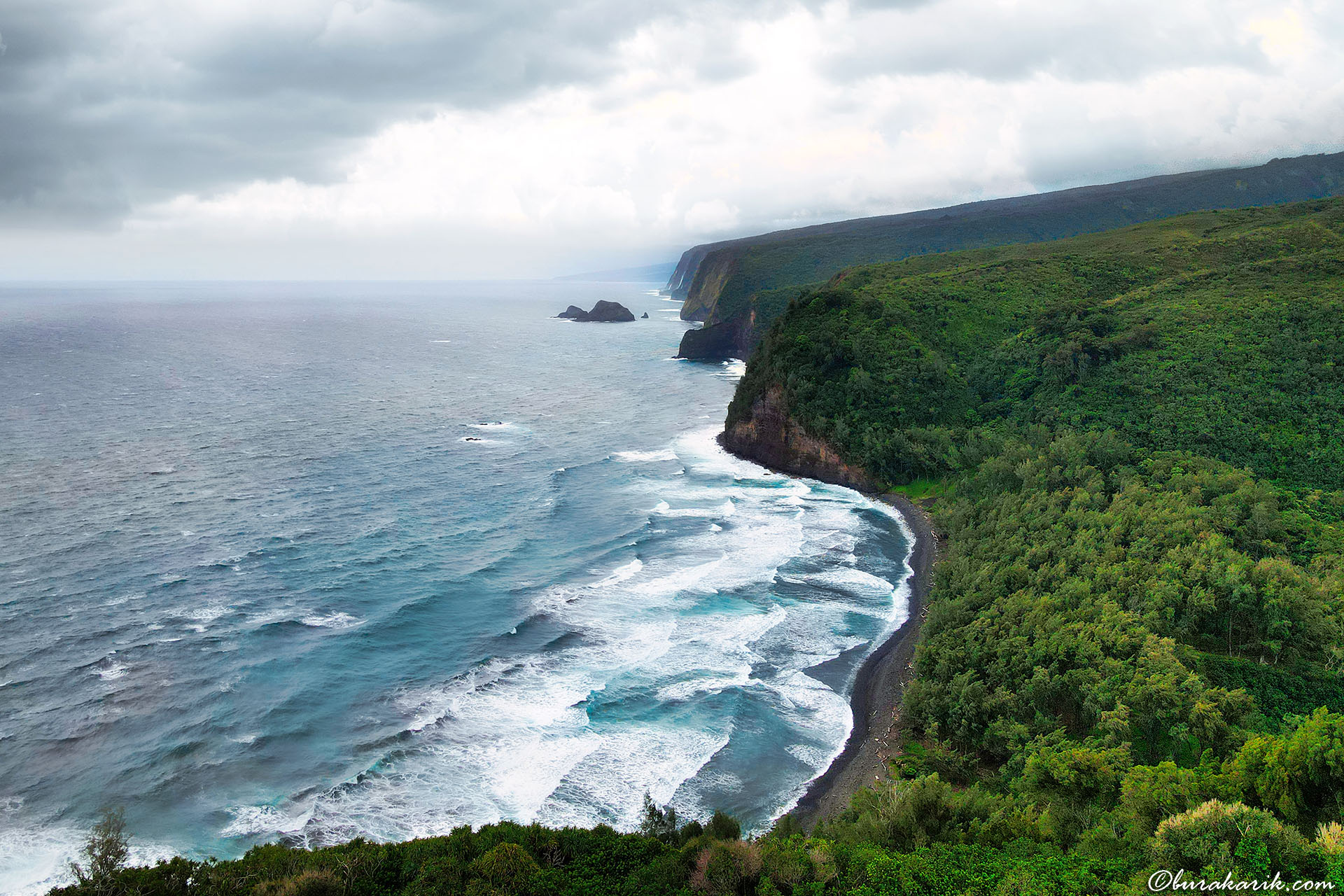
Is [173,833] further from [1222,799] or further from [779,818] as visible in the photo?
[1222,799]

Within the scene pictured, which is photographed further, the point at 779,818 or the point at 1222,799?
the point at 779,818

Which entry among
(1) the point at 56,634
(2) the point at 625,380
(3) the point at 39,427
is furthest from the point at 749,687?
(2) the point at 625,380

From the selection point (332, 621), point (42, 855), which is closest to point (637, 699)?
point (332, 621)

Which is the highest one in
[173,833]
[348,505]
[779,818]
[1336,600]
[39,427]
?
[39,427]

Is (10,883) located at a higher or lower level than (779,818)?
higher

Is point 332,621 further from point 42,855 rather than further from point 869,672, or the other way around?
point 869,672

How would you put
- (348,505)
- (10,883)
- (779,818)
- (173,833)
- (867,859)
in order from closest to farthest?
(867,859), (10,883), (173,833), (779,818), (348,505)

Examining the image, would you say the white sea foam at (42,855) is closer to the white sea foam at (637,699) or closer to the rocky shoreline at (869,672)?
the white sea foam at (637,699)

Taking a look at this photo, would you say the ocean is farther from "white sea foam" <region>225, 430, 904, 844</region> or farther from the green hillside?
the green hillside
